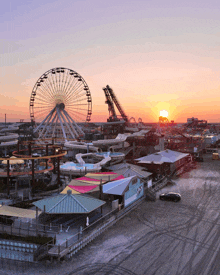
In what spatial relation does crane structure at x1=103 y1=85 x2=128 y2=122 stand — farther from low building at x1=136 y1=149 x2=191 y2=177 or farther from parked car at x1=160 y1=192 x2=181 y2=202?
parked car at x1=160 y1=192 x2=181 y2=202

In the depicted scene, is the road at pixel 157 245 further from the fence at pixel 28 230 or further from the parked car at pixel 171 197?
the fence at pixel 28 230

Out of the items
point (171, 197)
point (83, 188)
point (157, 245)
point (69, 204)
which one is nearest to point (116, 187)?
point (83, 188)

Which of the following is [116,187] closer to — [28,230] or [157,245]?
[157,245]

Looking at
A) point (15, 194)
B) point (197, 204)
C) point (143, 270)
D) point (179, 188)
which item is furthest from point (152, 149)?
point (143, 270)

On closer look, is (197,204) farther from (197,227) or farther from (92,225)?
(92,225)

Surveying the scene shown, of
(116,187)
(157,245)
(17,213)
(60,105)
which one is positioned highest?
(60,105)

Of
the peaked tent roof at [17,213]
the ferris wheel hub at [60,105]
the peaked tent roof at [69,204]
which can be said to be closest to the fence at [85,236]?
the peaked tent roof at [69,204]
